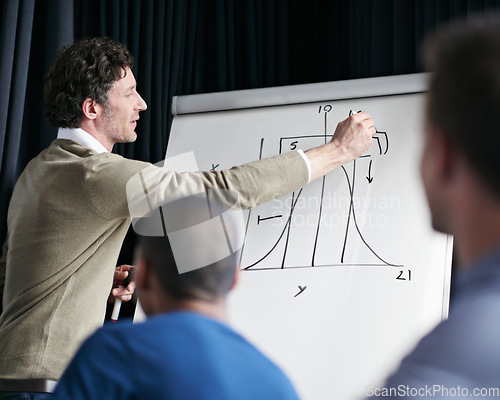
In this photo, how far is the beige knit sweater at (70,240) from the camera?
152 centimetres

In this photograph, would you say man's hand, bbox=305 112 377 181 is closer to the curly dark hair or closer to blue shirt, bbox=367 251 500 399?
the curly dark hair

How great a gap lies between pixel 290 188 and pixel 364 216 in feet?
0.82

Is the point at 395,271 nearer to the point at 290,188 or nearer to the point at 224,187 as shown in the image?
the point at 290,188

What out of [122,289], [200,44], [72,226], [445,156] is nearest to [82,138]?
[72,226]

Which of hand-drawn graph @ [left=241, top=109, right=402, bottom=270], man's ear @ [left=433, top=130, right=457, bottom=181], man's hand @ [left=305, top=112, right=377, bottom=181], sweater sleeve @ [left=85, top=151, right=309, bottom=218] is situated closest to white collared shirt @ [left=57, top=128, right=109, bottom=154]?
sweater sleeve @ [left=85, top=151, right=309, bottom=218]

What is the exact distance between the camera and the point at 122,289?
1.88 meters

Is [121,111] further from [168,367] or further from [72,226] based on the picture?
[168,367]

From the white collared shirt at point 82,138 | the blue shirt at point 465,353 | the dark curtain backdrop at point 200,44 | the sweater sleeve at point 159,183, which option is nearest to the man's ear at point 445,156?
the blue shirt at point 465,353

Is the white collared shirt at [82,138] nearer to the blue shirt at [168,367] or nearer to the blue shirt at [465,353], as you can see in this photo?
the blue shirt at [168,367]

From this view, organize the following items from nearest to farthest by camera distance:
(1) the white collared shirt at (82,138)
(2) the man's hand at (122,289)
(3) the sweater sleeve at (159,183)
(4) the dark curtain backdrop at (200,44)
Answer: (3) the sweater sleeve at (159,183) → (1) the white collared shirt at (82,138) → (2) the man's hand at (122,289) → (4) the dark curtain backdrop at (200,44)

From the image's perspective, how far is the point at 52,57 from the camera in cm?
219

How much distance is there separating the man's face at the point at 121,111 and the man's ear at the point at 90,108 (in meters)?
0.02

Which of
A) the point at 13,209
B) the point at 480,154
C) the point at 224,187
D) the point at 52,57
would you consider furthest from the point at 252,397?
the point at 52,57

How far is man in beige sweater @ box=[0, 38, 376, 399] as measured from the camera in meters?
1.52
